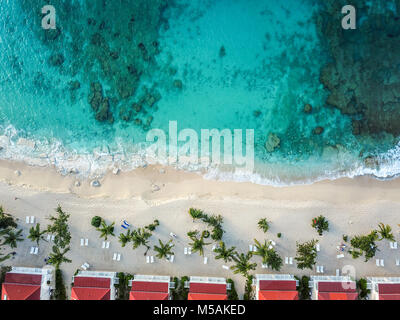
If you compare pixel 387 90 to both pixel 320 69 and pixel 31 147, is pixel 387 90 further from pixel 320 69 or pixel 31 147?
pixel 31 147

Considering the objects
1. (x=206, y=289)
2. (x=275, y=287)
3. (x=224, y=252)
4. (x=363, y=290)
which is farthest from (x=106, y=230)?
(x=363, y=290)

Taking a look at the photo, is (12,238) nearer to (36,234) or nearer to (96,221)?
(36,234)

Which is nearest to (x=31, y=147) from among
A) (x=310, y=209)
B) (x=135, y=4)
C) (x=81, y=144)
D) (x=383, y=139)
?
(x=81, y=144)

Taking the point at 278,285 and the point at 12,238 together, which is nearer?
the point at 278,285

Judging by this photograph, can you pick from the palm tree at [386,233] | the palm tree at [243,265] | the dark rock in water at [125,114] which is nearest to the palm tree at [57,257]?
the dark rock in water at [125,114]

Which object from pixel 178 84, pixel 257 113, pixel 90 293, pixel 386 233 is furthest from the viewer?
pixel 178 84

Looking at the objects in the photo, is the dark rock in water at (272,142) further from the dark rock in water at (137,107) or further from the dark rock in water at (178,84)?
the dark rock in water at (137,107)
